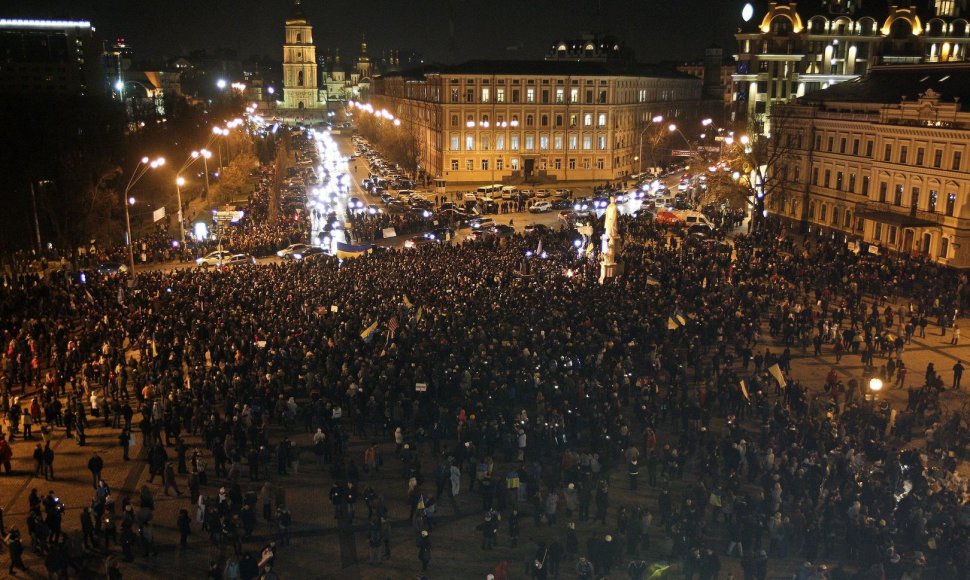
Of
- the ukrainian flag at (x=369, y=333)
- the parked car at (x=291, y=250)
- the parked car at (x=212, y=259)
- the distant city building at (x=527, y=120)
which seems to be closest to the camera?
the ukrainian flag at (x=369, y=333)

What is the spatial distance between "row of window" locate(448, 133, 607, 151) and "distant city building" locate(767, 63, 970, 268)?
28.3m

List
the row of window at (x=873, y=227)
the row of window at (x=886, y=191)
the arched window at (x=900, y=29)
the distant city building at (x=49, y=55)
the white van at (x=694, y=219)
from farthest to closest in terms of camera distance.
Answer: the distant city building at (x=49, y=55) → the arched window at (x=900, y=29) → the white van at (x=694, y=219) → the row of window at (x=886, y=191) → the row of window at (x=873, y=227)

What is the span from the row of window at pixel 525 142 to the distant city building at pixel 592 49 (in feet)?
209

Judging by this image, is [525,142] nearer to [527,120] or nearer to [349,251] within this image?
[527,120]

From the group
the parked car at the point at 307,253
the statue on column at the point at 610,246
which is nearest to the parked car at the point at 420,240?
the parked car at the point at 307,253

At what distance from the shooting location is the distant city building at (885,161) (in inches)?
1697

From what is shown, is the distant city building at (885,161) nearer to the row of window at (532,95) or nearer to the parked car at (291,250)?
the row of window at (532,95)

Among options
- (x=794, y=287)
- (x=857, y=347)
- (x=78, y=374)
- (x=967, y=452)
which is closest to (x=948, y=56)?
(x=794, y=287)

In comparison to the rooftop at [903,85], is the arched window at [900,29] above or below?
above

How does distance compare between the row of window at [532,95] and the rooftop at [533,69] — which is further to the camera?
the rooftop at [533,69]

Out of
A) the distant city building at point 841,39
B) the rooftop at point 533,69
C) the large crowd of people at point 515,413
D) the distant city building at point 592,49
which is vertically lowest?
the large crowd of people at point 515,413

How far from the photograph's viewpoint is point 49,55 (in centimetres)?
13412

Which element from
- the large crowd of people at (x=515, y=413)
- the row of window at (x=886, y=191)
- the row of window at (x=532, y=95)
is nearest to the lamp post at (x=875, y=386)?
the large crowd of people at (x=515, y=413)

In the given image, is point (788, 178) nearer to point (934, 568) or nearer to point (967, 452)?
point (967, 452)
